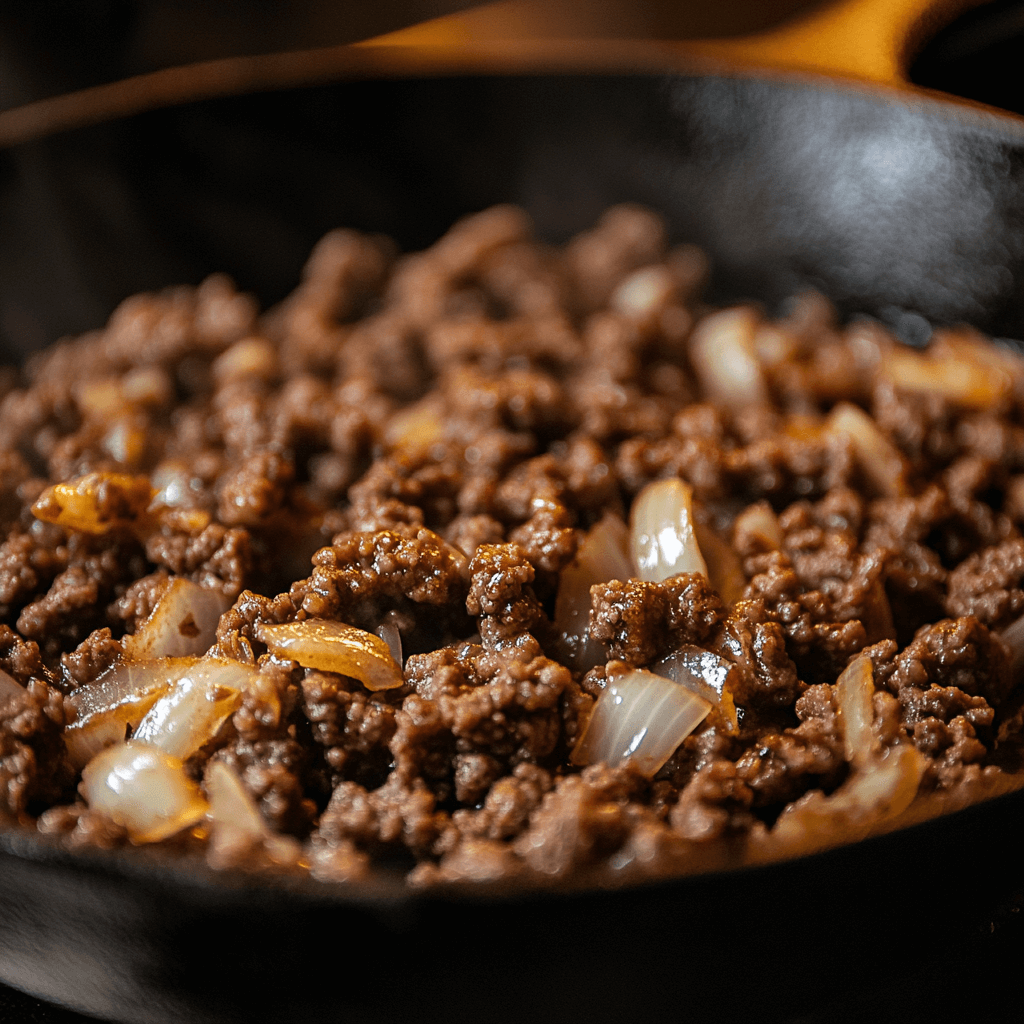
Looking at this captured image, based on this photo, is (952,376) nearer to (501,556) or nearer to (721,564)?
(721,564)

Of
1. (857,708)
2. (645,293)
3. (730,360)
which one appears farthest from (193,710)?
(645,293)

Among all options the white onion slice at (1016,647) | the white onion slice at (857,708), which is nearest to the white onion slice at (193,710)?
the white onion slice at (857,708)

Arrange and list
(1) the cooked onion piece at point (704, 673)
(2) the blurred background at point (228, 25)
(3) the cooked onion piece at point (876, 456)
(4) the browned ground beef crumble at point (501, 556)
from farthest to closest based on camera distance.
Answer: (2) the blurred background at point (228, 25)
(3) the cooked onion piece at point (876, 456)
(1) the cooked onion piece at point (704, 673)
(4) the browned ground beef crumble at point (501, 556)

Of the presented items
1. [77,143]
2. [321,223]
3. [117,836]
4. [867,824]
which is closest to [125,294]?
[77,143]

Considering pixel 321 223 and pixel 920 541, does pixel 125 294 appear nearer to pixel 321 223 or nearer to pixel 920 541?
pixel 321 223

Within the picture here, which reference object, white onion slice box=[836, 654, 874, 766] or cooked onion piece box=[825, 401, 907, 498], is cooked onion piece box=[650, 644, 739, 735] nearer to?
white onion slice box=[836, 654, 874, 766]

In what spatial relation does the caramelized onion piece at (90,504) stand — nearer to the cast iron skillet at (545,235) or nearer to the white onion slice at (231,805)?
the white onion slice at (231,805)

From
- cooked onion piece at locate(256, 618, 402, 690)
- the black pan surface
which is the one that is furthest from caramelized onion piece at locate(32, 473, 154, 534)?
the black pan surface
